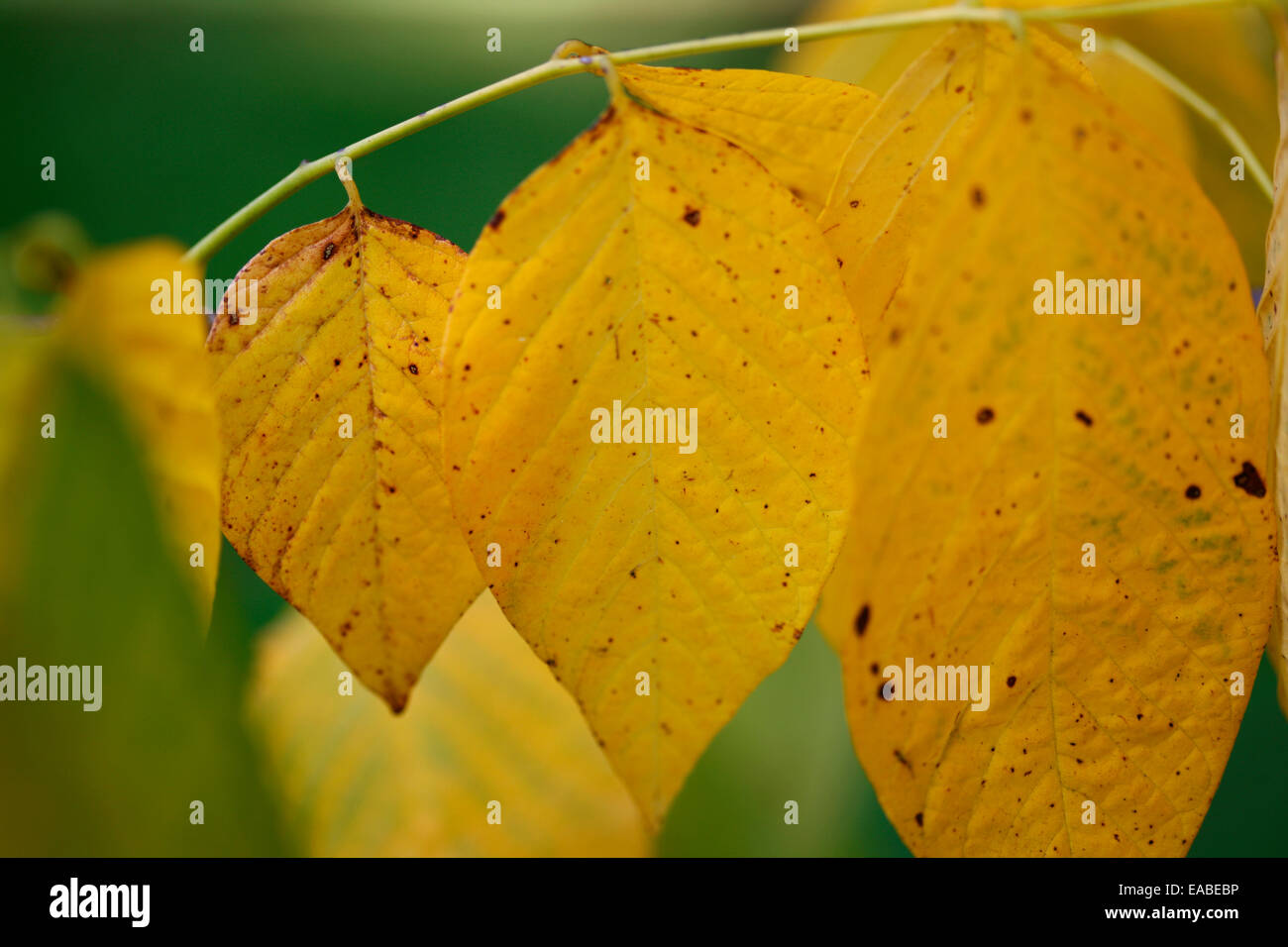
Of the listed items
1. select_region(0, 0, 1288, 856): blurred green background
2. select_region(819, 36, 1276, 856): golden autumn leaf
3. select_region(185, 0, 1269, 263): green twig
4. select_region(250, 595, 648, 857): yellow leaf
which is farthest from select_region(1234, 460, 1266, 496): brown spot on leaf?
select_region(250, 595, 648, 857): yellow leaf

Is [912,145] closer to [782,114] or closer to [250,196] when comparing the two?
[782,114]

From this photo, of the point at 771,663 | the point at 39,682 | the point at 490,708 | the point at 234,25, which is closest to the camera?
the point at 39,682

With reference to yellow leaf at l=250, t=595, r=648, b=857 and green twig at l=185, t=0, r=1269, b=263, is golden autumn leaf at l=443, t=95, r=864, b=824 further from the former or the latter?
yellow leaf at l=250, t=595, r=648, b=857
